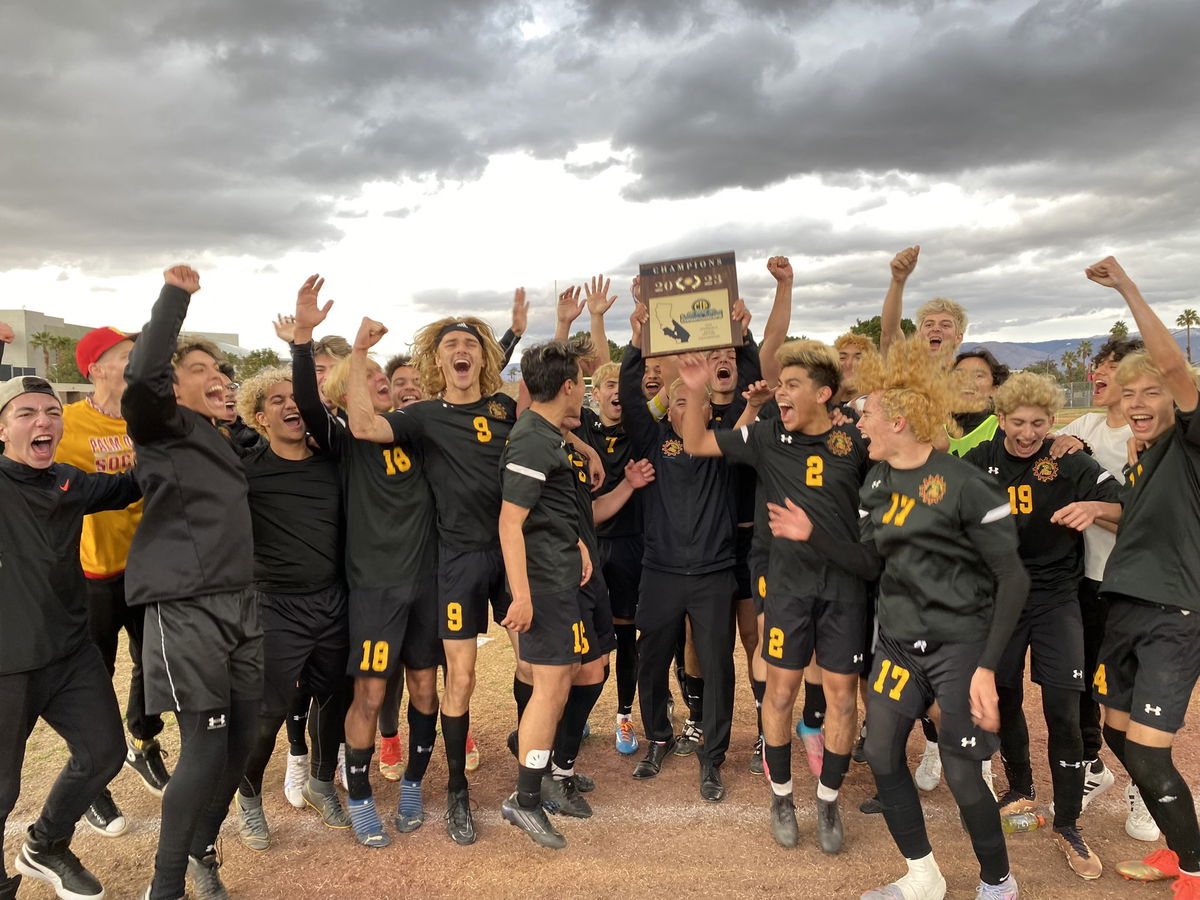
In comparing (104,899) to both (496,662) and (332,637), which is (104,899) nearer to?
(332,637)

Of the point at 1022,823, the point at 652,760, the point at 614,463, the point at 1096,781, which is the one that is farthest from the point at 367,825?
the point at 1096,781

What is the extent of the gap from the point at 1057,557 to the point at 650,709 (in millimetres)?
2675

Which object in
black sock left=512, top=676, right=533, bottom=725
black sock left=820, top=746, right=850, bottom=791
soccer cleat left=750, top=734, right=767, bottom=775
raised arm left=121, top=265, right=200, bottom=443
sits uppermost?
raised arm left=121, top=265, right=200, bottom=443

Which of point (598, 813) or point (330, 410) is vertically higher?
point (330, 410)

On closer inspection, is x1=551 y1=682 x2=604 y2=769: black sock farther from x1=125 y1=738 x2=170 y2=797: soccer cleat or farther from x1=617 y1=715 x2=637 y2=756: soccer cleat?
x1=125 y1=738 x2=170 y2=797: soccer cleat

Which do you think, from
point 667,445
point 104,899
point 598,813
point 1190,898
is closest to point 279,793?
point 104,899

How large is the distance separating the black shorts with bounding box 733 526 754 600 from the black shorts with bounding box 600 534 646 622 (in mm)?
821

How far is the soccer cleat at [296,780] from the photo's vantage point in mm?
4879

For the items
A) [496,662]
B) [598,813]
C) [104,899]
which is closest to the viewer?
[104,899]

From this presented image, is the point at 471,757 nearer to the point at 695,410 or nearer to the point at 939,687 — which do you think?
the point at 695,410

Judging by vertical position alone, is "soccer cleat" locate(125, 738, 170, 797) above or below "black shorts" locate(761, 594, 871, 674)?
below

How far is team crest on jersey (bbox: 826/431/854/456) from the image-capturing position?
441cm

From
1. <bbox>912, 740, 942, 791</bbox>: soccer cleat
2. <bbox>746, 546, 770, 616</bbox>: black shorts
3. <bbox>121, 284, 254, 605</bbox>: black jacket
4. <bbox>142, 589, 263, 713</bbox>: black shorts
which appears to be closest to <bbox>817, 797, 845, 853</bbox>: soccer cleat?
<bbox>912, 740, 942, 791</bbox>: soccer cleat

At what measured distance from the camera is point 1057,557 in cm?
433
